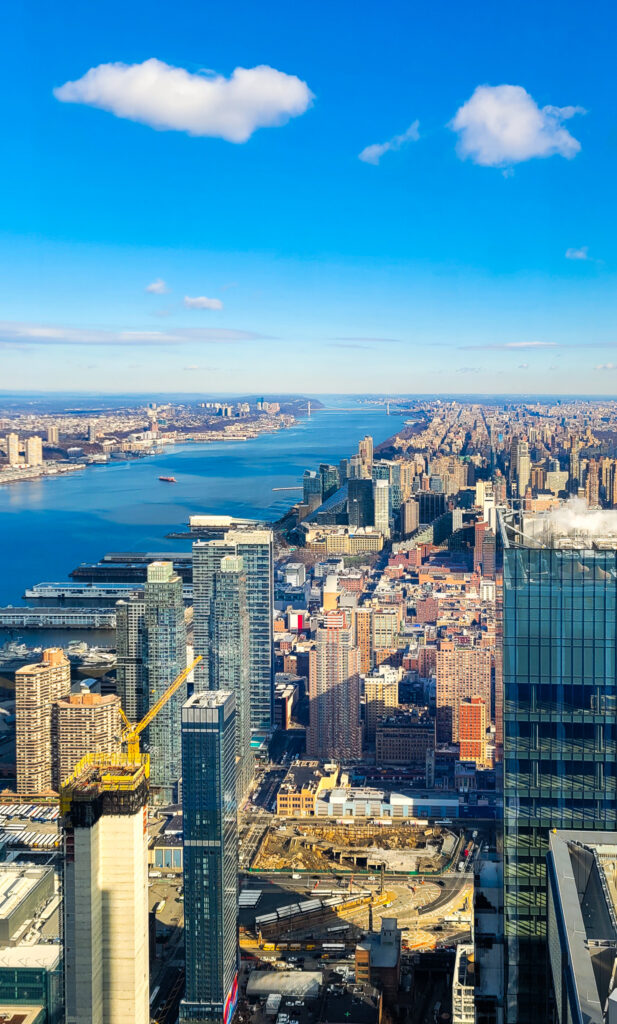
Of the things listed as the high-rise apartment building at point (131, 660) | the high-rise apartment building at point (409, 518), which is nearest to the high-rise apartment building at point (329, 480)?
the high-rise apartment building at point (409, 518)

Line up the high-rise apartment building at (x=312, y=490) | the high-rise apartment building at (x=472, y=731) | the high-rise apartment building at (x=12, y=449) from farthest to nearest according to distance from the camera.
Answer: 1. the high-rise apartment building at (x=312, y=490)
2. the high-rise apartment building at (x=12, y=449)
3. the high-rise apartment building at (x=472, y=731)

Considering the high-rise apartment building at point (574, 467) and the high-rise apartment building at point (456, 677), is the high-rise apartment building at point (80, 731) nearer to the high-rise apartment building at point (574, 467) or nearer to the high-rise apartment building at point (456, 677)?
the high-rise apartment building at point (456, 677)

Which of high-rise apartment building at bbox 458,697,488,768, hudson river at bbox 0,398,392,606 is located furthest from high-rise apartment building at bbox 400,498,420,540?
high-rise apartment building at bbox 458,697,488,768

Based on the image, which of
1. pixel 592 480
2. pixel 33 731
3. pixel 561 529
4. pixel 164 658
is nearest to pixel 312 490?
pixel 592 480

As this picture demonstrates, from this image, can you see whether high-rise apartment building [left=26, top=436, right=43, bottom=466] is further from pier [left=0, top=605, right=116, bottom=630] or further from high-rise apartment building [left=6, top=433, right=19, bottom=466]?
pier [left=0, top=605, right=116, bottom=630]

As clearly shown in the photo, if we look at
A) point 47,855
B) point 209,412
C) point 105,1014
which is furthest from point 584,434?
point 209,412

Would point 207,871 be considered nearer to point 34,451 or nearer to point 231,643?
point 231,643

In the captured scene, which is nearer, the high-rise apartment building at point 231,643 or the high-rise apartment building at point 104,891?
the high-rise apartment building at point 104,891
